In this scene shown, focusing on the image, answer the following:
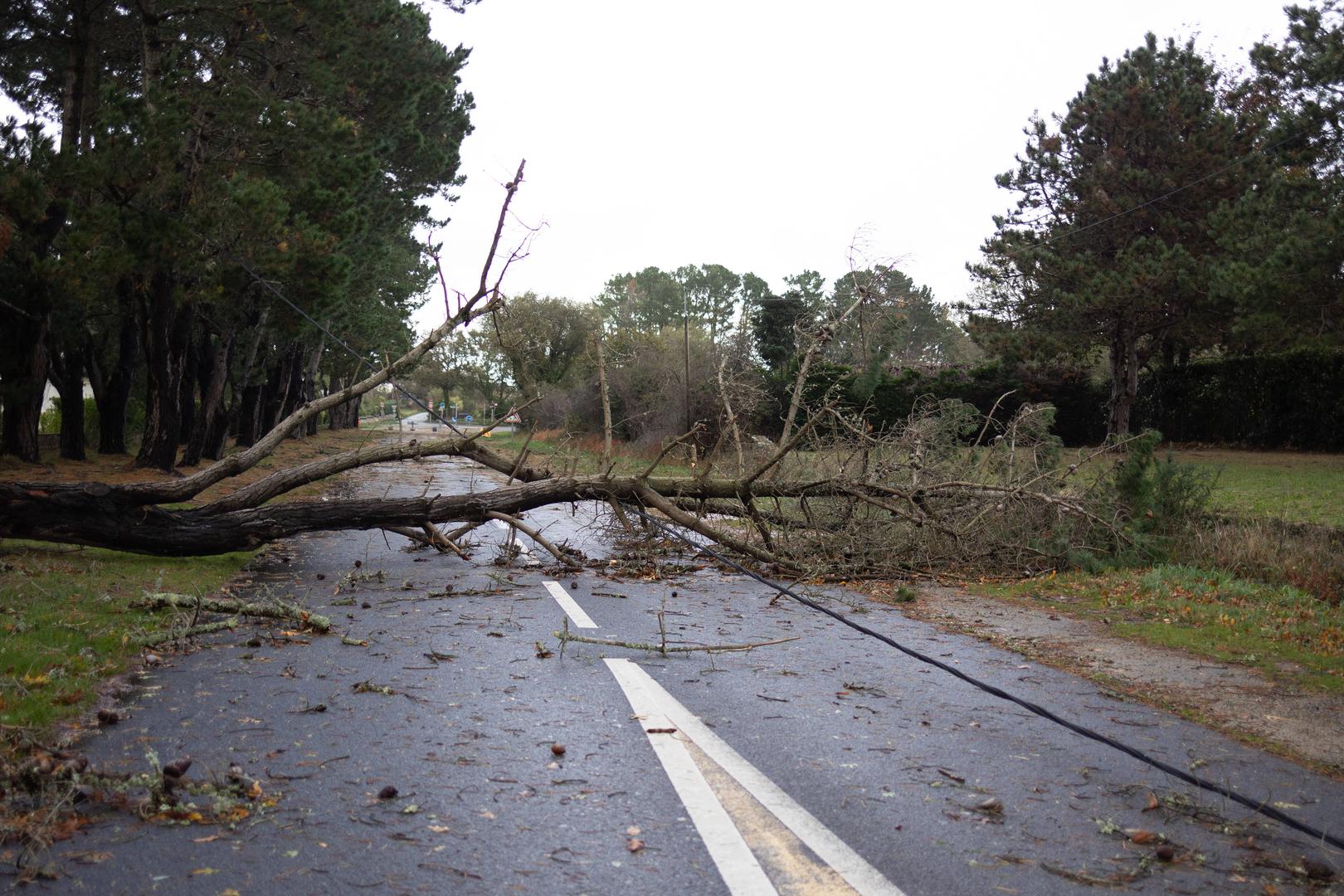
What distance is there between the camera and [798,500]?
1274 centimetres

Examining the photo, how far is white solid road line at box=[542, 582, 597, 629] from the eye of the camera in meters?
8.34

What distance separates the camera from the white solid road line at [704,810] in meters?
3.49

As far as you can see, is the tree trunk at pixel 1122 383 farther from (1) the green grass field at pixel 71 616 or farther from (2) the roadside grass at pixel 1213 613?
(1) the green grass field at pixel 71 616

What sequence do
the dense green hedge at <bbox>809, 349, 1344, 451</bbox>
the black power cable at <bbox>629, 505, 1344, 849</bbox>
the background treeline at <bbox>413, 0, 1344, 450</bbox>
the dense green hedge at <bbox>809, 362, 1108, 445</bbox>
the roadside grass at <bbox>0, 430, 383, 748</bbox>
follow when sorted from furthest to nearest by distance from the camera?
the dense green hedge at <bbox>809, 362, 1108, 445</bbox> → the dense green hedge at <bbox>809, 349, 1344, 451</bbox> → the background treeline at <bbox>413, 0, 1344, 450</bbox> → the roadside grass at <bbox>0, 430, 383, 748</bbox> → the black power cable at <bbox>629, 505, 1344, 849</bbox>

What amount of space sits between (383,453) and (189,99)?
393 inches

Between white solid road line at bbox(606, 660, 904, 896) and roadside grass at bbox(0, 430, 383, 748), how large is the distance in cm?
298

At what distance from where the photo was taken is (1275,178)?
21.5 meters

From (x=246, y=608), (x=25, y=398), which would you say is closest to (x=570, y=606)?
(x=246, y=608)

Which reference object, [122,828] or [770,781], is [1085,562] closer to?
[770,781]

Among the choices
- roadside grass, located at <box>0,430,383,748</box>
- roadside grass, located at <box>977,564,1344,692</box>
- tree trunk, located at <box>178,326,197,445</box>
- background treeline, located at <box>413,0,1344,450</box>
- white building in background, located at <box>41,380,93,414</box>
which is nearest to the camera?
roadside grass, located at <box>0,430,383,748</box>

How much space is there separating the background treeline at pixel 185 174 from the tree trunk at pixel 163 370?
46 millimetres

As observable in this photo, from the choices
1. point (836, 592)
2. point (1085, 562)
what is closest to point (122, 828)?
point (836, 592)

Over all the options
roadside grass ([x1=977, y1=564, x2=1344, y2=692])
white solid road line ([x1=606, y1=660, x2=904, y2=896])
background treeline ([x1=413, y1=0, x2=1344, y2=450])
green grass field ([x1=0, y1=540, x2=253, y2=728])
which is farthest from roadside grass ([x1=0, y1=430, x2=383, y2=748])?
background treeline ([x1=413, y1=0, x2=1344, y2=450])

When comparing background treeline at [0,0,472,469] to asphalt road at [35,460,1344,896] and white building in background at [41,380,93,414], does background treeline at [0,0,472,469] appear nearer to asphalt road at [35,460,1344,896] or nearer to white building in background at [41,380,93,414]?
asphalt road at [35,460,1344,896]
